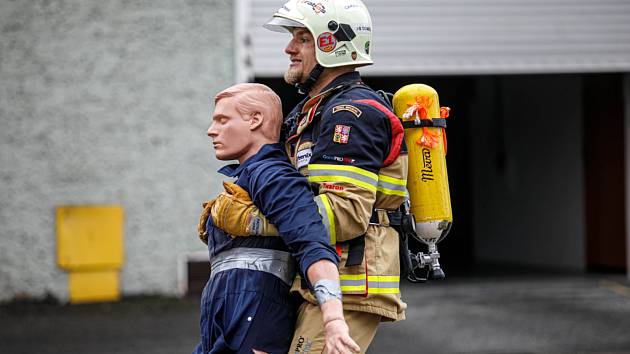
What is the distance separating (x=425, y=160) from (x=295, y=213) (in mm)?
548

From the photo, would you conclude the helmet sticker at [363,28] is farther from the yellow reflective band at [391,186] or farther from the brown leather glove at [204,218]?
the brown leather glove at [204,218]

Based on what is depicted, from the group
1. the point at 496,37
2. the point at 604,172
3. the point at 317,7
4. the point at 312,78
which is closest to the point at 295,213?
Answer: the point at 312,78

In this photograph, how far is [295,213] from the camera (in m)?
2.65

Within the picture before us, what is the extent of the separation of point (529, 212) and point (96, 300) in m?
7.29

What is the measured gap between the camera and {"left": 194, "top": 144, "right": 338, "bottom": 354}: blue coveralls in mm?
2654

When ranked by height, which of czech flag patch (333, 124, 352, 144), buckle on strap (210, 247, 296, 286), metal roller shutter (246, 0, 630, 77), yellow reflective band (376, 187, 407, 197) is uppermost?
metal roller shutter (246, 0, 630, 77)

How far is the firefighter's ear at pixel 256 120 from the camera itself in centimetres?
297

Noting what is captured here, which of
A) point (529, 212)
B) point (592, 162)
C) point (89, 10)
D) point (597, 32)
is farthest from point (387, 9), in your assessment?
point (529, 212)

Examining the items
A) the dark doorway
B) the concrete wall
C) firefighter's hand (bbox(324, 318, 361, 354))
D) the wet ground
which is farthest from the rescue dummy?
the concrete wall

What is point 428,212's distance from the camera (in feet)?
9.84

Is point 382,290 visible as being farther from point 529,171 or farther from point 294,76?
point 529,171

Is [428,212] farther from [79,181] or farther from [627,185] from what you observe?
[627,185]

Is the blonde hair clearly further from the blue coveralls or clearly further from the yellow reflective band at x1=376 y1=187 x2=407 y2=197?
the yellow reflective band at x1=376 y1=187 x2=407 y2=197

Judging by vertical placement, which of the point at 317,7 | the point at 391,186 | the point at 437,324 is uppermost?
the point at 317,7
